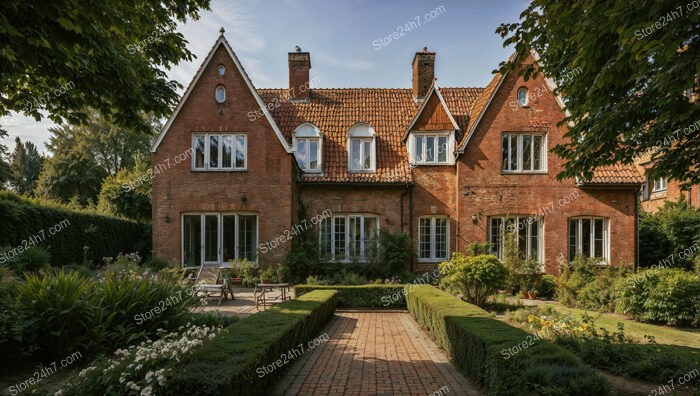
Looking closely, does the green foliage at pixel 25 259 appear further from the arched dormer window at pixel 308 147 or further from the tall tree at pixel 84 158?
the tall tree at pixel 84 158

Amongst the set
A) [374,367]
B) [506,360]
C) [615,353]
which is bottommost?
[374,367]

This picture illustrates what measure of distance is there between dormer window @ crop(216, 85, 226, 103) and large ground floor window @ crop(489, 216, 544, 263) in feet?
41.6

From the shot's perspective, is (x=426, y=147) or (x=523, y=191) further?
(x=426, y=147)

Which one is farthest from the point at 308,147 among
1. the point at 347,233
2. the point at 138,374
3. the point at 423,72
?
the point at 138,374

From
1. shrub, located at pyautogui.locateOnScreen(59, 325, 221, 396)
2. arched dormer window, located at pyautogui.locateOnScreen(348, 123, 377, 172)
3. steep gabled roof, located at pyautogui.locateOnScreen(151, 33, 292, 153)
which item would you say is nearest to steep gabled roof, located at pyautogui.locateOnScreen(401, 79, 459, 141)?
arched dormer window, located at pyautogui.locateOnScreen(348, 123, 377, 172)

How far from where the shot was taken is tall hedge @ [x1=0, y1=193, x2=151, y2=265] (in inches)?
555

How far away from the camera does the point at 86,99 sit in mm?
7148

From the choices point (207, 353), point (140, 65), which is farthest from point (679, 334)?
point (140, 65)

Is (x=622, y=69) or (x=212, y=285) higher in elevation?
(x=622, y=69)

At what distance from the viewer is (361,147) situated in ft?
65.7

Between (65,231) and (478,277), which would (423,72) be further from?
(65,231)

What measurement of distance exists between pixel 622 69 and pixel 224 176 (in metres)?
15.2

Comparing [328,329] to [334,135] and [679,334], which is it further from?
[334,135]

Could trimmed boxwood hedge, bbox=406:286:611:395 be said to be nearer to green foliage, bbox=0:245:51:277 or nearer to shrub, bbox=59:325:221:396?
shrub, bbox=59:325:221:396
